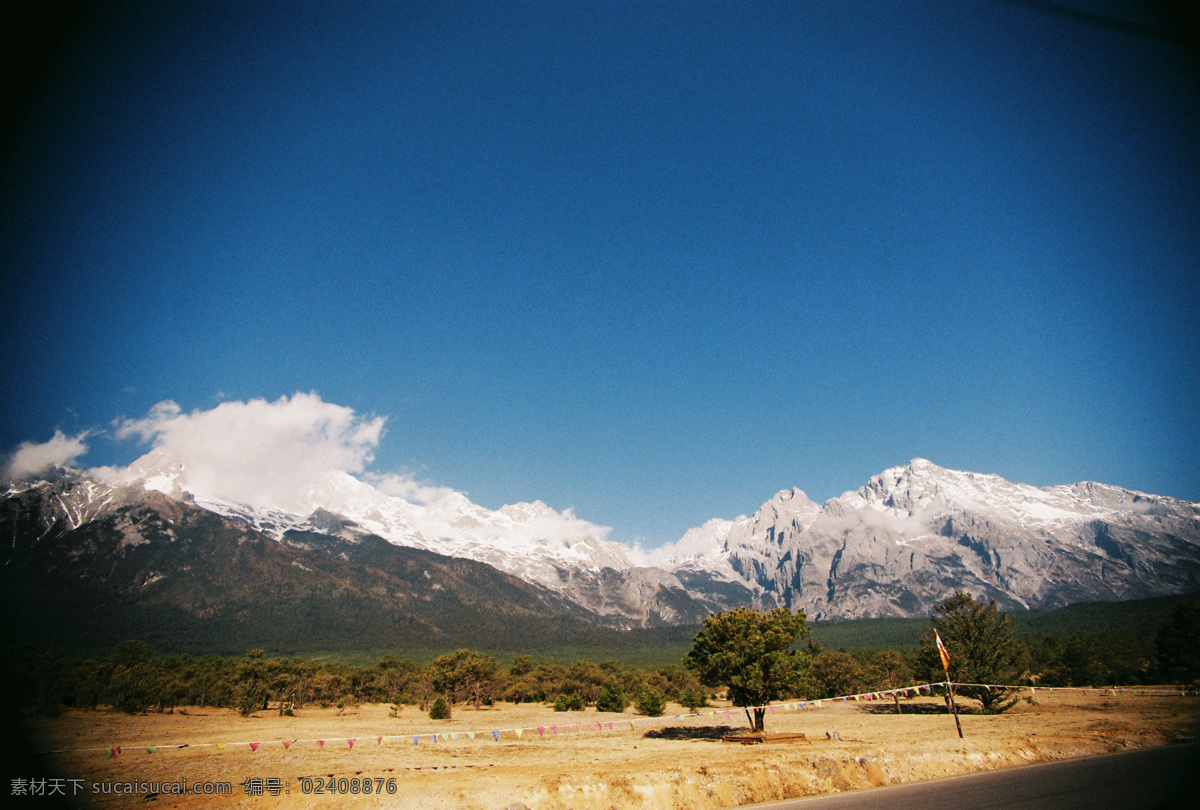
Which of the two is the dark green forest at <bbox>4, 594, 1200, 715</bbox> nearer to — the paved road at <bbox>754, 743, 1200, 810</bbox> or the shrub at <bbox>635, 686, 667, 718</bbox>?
the shrub at <bbox>635, 686, 667, 718</bbox>

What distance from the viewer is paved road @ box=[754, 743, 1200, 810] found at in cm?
1180

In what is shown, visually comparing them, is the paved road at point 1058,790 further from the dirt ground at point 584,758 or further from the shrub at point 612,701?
the shrub at point 612,701

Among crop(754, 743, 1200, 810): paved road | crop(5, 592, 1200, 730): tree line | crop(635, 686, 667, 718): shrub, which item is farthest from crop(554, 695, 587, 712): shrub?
crop(754, 743, 1200, 810): paved road

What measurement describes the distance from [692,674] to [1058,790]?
101 feet

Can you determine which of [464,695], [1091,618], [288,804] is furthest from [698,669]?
[1091,618]

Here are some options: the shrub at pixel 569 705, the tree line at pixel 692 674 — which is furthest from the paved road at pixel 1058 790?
the shrub at pixel 569 705

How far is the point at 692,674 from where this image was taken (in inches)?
1624

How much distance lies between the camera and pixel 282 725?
40.9 metres

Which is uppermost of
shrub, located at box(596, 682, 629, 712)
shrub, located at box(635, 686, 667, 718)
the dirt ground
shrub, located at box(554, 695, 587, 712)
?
the dirt ground

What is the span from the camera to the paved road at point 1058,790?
464 inches

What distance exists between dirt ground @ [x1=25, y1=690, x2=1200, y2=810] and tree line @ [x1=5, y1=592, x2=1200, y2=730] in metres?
3.76

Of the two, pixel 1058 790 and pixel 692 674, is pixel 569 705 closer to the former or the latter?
pixel 692 674

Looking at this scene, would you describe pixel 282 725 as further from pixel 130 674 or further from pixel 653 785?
pixel 653 785

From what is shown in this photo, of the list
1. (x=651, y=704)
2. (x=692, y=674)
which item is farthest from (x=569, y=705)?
(x=692, y=674)
